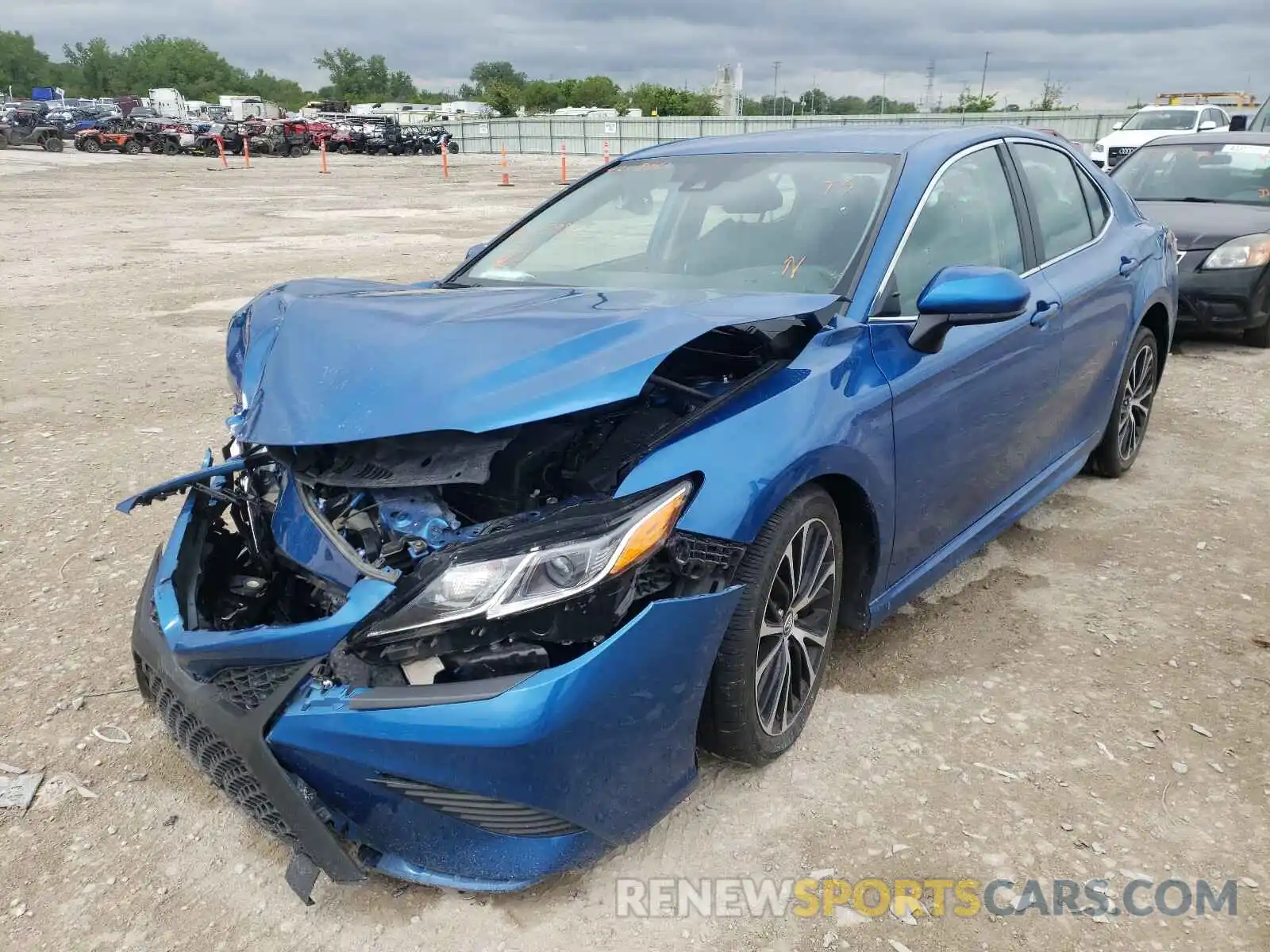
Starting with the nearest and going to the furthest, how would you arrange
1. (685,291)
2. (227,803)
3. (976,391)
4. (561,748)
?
(561,748) < (227,803) < (685,291) < (976,391)

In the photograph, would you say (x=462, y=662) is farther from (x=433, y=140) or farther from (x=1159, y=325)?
(x=433, y=140)

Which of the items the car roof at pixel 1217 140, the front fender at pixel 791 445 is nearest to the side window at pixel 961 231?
the front fender at pixel 791 445

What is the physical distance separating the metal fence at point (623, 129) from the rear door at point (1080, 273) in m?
30.8

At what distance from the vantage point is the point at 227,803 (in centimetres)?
251

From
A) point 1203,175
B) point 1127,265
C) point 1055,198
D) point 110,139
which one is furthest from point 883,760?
point 110,139

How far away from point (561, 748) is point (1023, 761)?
1.50 m

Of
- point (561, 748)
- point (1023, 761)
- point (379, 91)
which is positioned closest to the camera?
point (561, 748)

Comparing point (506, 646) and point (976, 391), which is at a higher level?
point (976, 391)

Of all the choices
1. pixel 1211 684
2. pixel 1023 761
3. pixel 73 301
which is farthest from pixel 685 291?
pixel 73 301

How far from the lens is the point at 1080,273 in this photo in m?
3.87

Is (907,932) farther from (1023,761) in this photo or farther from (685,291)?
(685,291)

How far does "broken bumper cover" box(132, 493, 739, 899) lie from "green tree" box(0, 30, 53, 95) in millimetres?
137385

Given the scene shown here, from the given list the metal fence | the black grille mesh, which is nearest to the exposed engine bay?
the black grille mesh

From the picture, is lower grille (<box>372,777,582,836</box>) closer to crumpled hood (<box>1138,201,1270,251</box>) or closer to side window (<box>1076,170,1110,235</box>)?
side window (<box>1076,170,1110,235</box>)
